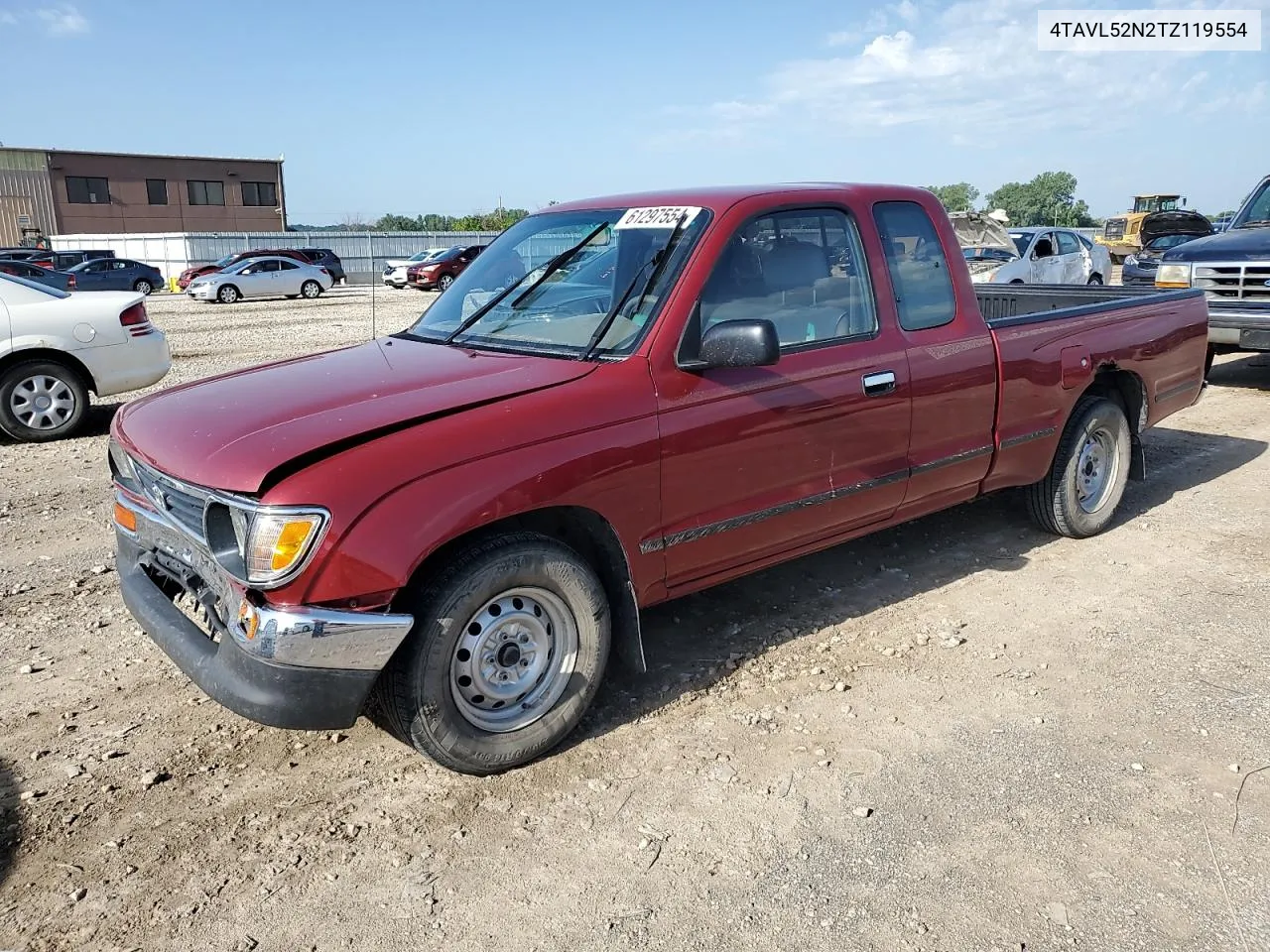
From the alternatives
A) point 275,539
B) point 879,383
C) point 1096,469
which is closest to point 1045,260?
point 1096,469

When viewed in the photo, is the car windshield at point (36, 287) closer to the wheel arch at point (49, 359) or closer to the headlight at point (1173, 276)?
the wheel arch at point (49, 359)

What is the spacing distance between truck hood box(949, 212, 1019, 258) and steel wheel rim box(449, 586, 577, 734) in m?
15.8

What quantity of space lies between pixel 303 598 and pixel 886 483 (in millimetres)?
2577

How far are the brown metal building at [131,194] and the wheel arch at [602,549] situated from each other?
203 ft

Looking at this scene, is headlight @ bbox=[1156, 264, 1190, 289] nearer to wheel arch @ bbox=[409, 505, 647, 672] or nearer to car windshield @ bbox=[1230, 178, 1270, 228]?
car windshield @ bbox=[1230, 178, 1270, 228]

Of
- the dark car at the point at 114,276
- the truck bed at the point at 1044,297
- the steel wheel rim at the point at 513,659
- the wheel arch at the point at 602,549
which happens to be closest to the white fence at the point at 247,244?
the dark car at the point at 114,276

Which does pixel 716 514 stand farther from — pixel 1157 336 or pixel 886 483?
pixel 1157 336

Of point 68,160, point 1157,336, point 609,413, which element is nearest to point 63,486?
point 609,413

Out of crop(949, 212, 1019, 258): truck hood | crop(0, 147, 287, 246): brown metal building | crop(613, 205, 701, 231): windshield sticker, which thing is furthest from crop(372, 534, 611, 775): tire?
crop(0, 147, 287, 246): brown metal building

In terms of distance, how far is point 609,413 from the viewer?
340 cm

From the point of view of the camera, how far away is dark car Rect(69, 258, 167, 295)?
1241 inches

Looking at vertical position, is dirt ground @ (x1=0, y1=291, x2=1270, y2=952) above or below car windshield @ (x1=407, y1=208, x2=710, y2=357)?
below

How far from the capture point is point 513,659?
3.40 m

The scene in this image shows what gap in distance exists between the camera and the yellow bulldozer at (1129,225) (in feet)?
117
